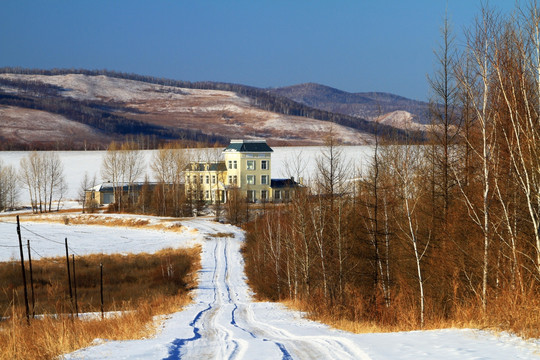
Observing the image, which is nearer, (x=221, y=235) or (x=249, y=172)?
(x=221, y=235)

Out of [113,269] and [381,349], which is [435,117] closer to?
[381,349]

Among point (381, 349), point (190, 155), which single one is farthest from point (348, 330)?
point (190, 155)

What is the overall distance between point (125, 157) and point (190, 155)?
1062 cm

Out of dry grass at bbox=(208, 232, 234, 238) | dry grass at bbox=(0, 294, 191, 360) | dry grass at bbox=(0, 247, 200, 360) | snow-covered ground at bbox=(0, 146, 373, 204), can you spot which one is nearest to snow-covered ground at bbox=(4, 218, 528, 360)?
dry grass at bbox=(0, 294, 191, 360)

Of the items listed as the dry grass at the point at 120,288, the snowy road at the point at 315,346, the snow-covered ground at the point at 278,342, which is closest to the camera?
the snowy road at the point at 315,346

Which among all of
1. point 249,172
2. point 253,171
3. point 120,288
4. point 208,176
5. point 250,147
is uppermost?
point 250,147

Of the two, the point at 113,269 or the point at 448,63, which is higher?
the point at 448,63

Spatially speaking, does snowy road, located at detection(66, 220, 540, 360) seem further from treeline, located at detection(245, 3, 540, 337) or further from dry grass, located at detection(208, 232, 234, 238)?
dry grass, located at detection(208, 232, 234, 238)

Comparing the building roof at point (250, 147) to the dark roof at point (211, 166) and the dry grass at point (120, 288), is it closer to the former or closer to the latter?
the dark roof at point (211, 166)

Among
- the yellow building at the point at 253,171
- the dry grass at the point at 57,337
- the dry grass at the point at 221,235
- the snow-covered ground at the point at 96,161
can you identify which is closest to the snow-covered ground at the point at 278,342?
the dry grass at the point at 57,337

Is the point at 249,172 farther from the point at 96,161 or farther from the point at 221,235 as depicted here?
the point at 96,161

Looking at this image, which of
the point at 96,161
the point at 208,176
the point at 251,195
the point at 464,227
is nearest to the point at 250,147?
the point at 251,195

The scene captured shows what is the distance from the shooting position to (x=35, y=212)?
83.7m

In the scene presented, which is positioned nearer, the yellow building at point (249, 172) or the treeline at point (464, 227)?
the treeline at point (464, 227)
